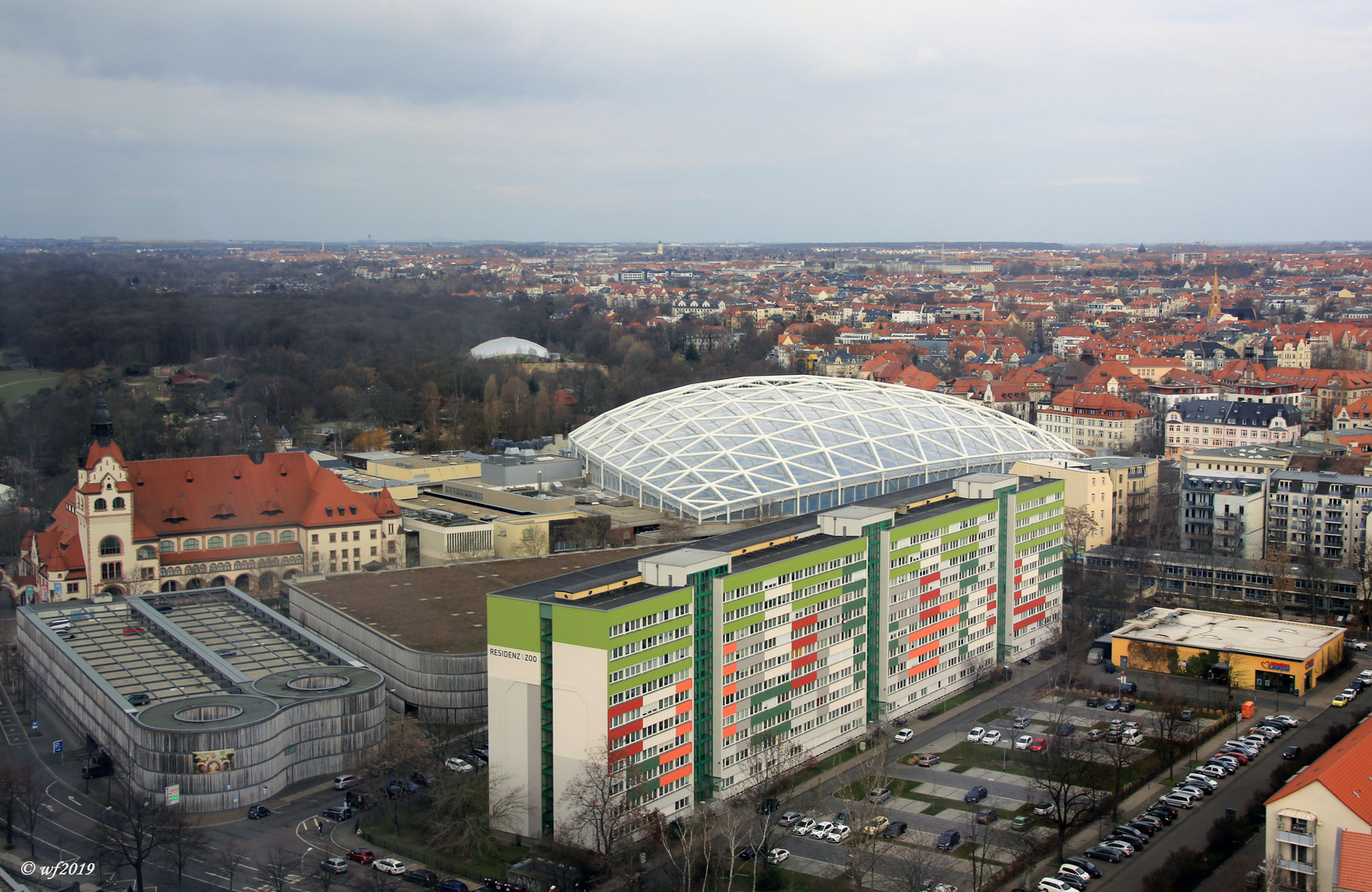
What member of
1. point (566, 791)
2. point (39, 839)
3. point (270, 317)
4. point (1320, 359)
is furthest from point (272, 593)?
point (1320, 359)

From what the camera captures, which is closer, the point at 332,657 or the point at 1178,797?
the point at 1178,797

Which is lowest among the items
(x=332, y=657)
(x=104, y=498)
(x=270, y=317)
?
(x=332, y=657)

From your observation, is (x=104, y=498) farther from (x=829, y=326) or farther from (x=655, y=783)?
(x=829, y=326)

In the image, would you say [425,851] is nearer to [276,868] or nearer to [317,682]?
[276,868]

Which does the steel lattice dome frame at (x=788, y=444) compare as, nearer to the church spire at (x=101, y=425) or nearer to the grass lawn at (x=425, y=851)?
the church spire at (x=101, y=425)

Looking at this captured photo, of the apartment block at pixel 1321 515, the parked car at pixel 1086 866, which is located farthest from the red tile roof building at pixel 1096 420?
the parked car at pixel 1086 866

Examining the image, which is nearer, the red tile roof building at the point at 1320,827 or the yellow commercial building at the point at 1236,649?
the red tile roof building at the point at 1320,827
